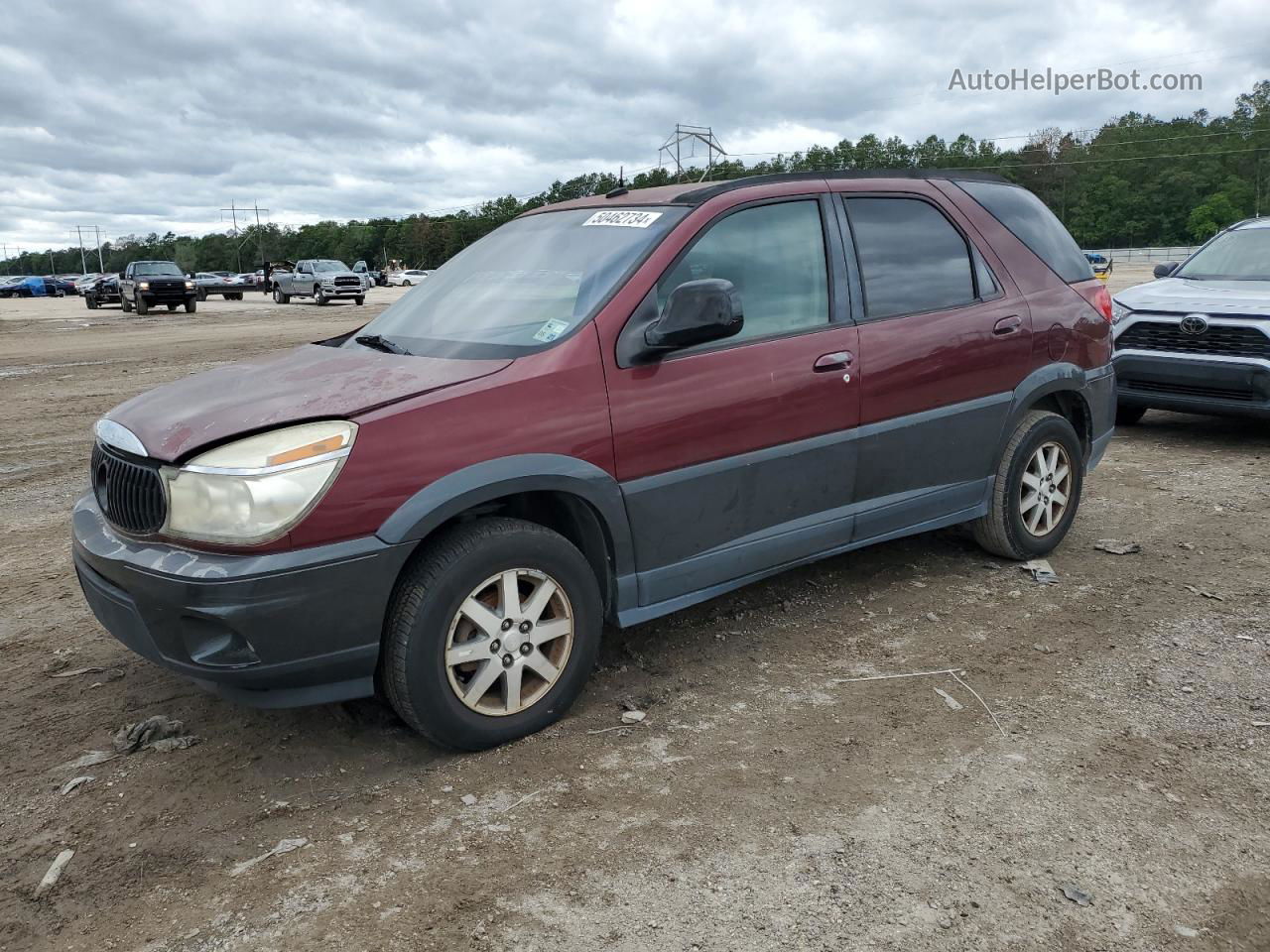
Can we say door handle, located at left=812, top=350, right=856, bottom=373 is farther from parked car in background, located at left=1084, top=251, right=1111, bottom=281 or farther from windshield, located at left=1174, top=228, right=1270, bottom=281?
windshield, located at left=1174, top=228, right=1270, bottom=281

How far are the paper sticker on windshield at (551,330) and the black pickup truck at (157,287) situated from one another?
33767 millimetres

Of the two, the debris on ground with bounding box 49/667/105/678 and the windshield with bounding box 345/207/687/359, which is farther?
the debris on ground with bounding box 49/667/105/678

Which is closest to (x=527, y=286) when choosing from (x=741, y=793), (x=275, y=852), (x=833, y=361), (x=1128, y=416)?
(x=833, y=361)

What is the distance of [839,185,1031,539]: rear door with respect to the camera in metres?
4.28

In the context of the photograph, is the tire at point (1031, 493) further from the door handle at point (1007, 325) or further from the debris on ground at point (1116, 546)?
the door handle at point (1007, 325)

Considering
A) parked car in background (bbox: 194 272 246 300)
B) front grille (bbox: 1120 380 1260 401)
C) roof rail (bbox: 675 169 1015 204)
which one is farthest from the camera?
parked car in background (bbox: 194 272 246 300)

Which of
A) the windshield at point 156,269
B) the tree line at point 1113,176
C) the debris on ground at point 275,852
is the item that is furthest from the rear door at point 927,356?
the tree line at point 1113,176

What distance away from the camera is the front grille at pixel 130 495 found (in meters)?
3.10

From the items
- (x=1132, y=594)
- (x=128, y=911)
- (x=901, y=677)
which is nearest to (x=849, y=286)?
(x=901, y=677)

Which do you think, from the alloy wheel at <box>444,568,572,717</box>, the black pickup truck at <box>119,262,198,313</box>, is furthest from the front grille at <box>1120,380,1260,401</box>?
the black pickup truck at <box>119,262,198,313</box>

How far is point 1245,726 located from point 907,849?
1474 mm

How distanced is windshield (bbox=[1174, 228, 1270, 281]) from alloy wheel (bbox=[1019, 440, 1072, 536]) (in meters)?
4.54

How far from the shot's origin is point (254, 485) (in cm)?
292

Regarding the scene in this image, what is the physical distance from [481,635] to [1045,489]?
10.4 ft
